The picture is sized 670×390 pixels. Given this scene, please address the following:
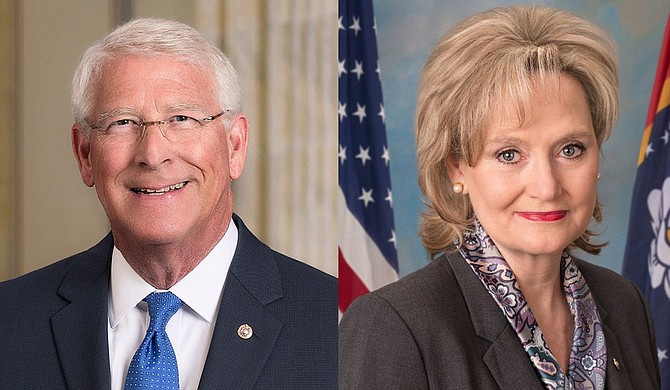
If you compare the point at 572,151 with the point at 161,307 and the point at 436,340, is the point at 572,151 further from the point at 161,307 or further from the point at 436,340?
the point at 161,307

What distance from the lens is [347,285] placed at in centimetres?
254

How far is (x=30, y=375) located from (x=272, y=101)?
0.90 metres

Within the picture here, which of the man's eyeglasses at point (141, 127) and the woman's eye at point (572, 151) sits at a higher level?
the man's eyeglasses at point (141, 127)

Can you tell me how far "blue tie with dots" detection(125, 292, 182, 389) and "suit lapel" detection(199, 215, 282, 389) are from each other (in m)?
0.09

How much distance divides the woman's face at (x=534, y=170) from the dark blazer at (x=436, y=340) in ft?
0.51

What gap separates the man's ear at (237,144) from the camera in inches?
88.7

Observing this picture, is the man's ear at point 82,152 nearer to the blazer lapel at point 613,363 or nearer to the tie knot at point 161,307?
the tie knot at point 161,307

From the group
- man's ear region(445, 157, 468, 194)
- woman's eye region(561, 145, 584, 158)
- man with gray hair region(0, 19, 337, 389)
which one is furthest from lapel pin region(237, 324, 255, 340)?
woman's eye region(561, 145, 584, 158)

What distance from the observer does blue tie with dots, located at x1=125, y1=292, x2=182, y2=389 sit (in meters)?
2.17

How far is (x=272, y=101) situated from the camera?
2.37 meters

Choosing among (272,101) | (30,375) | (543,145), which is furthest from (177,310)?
(543,145)

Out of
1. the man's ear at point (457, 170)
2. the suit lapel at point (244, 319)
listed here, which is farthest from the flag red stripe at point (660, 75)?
the suit lapel at point (244, 319)

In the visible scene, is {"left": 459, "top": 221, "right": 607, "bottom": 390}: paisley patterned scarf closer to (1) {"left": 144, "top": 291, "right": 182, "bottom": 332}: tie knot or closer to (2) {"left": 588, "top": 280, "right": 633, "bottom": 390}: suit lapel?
(2) {"left": 588, "top": 280, "right": 633, "bottom": 390}: suit lapel

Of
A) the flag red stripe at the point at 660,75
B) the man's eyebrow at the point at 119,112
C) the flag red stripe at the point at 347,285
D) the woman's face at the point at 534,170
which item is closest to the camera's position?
the man's eyebrow at the point at 119,112
